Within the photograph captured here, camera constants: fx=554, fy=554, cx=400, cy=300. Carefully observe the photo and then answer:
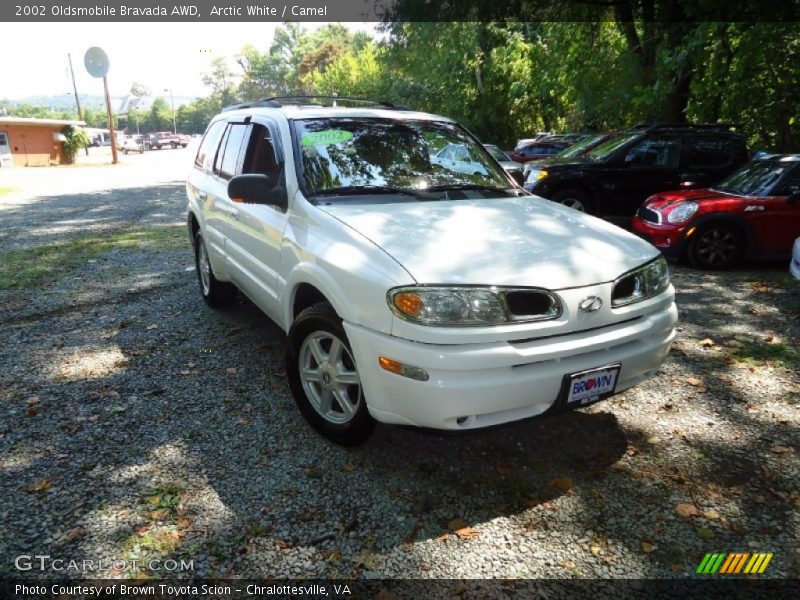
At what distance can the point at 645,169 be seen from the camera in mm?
9156

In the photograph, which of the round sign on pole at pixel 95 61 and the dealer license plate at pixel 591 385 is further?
the round sign on pole at pixel 95 61

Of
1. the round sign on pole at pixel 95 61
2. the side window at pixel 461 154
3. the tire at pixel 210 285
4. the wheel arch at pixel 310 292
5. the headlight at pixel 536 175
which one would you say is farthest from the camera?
the round sign on pole at pixel 95 61

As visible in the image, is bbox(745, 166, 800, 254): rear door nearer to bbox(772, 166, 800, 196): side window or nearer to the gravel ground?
bbox(772, 166, 800, 196): side window

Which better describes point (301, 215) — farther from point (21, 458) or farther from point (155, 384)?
point (21, 458)

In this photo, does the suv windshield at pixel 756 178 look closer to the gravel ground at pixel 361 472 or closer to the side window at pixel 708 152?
the side window at pixel 708 152

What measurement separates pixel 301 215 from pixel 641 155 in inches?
304

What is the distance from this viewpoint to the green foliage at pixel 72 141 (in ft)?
A: 112

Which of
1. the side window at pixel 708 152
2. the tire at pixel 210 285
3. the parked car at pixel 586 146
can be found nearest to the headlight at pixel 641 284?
the tire at pixel 210 285

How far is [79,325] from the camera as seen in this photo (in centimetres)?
530

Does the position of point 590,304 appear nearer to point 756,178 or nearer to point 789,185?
point 789,185

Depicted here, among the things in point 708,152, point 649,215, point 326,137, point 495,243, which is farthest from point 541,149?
point 495,243

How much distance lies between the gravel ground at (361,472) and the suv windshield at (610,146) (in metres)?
5.13

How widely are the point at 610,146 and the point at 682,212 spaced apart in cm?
285

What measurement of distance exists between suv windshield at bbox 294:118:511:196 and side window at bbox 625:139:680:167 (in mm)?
6014
